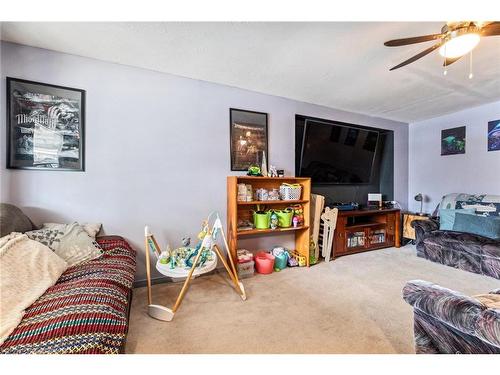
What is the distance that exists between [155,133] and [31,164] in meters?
1.05

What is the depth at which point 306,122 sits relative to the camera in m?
3.20

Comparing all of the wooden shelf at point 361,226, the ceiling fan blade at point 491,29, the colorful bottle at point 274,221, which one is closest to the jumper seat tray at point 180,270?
the colorful bottle at point 274,221

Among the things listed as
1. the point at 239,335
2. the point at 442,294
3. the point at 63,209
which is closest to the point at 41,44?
the point at 63,209

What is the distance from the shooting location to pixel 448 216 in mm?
3025

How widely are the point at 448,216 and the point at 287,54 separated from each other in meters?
3.08

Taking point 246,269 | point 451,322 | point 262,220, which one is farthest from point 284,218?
point 451,322

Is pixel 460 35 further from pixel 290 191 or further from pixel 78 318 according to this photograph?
pixel 78 318

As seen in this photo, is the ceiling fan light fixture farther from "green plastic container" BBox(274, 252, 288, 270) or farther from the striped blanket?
the striped blanket

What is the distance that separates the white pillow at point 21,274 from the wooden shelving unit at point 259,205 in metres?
1.48

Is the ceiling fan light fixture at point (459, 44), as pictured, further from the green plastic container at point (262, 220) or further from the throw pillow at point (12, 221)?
the throw pillow at point (12, 221)

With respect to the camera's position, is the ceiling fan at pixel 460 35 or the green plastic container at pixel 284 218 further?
the green plastic container at pixel 284 218

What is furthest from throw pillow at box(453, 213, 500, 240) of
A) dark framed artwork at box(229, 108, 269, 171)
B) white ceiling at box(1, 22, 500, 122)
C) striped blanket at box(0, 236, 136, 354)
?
striped blanket at box(0, 236, 136, 354)

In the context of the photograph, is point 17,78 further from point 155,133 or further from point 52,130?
point 155,133

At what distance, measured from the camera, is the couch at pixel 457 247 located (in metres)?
2.45
